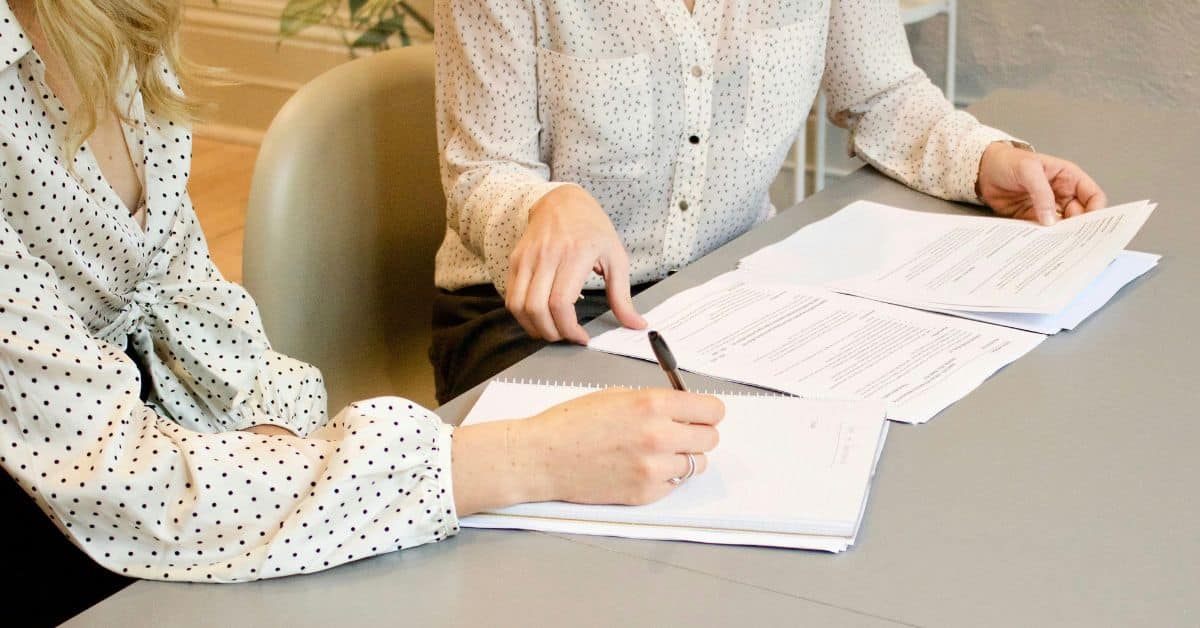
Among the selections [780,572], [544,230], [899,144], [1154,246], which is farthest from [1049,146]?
[780,572]

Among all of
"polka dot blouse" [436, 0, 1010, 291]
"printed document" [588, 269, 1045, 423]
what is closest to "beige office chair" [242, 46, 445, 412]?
"polka dot blouse" [436, 0, 1010, 291]

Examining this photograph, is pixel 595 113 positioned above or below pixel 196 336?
above

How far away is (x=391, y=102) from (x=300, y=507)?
72 centimetres

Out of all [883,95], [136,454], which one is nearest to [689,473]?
[136,454]

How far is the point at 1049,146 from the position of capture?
1440 mm

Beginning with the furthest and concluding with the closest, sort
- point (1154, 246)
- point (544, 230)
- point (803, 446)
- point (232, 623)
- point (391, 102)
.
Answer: point (391, 102) < point (1154, 246) < point (544, 230) < point (803, 446) < point (232, 623)

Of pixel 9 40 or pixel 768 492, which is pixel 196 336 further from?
pixel 768 492

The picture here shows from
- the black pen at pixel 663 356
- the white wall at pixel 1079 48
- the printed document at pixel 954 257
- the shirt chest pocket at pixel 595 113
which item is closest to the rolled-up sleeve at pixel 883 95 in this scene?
the printed document at pixel 954 257

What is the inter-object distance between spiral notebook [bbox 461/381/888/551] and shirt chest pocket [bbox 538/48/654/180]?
50 cm

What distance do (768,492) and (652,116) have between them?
2.13 ft

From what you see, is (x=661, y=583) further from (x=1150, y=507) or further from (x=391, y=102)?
(x=391, y=102)

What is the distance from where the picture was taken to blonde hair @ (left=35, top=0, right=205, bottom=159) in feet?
2.79

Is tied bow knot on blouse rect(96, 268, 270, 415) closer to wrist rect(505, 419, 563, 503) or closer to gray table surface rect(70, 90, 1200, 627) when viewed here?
gray table surface rect(70, 90, 1200, 627)

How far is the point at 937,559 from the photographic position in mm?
703
